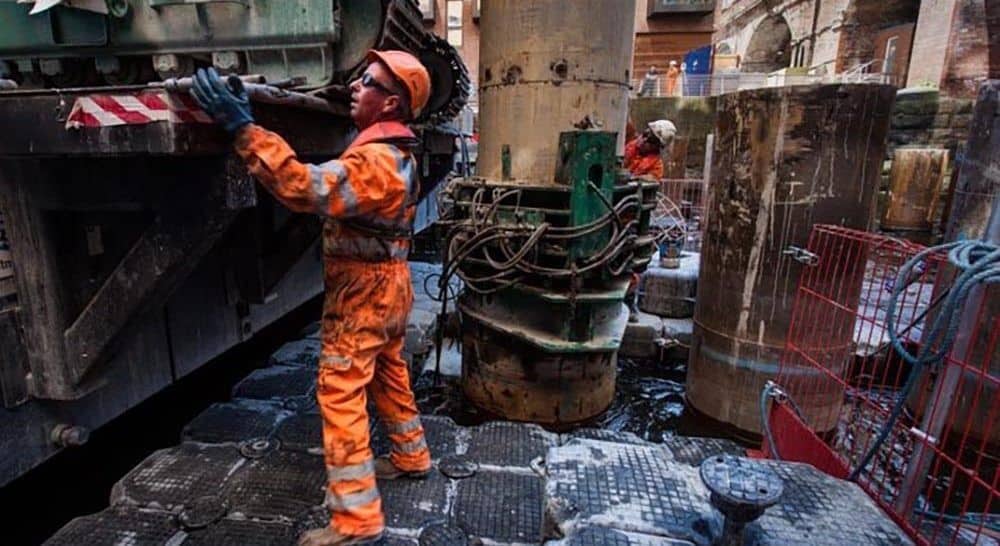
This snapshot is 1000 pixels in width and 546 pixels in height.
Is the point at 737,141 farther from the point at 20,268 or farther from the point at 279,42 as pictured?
the point at 20,268

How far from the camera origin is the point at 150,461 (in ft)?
7.87

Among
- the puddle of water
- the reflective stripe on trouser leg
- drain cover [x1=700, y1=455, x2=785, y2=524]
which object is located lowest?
the puddle of water

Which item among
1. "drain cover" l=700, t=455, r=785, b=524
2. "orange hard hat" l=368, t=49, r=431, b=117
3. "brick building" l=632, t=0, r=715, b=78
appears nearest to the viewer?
"drain cover" l=700, t=455, r=785, b=524

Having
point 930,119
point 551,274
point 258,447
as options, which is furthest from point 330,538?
point 930,119

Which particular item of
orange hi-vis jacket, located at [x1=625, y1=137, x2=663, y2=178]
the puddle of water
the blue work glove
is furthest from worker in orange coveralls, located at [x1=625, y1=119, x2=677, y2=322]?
the blue work glove

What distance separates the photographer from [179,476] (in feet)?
7.52

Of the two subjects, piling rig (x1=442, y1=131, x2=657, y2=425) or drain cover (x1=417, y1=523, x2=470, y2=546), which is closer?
drain cover (x1=417, y1=523, x2=470, y2=546)

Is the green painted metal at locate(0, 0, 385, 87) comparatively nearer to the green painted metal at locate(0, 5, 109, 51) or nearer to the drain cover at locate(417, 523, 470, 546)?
the green painted metal at locate(0, 5, 109, 51)

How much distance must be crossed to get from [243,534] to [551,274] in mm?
2059

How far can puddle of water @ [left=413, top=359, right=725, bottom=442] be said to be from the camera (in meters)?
4.05

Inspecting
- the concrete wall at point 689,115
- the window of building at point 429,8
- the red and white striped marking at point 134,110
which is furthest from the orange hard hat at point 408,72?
the window of building at point 429,8

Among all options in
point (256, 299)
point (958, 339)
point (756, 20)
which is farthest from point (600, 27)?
point (756, 20)

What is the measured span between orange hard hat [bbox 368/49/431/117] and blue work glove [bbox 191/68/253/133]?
54 cm

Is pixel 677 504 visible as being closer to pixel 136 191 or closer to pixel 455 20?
pixel 136 191
